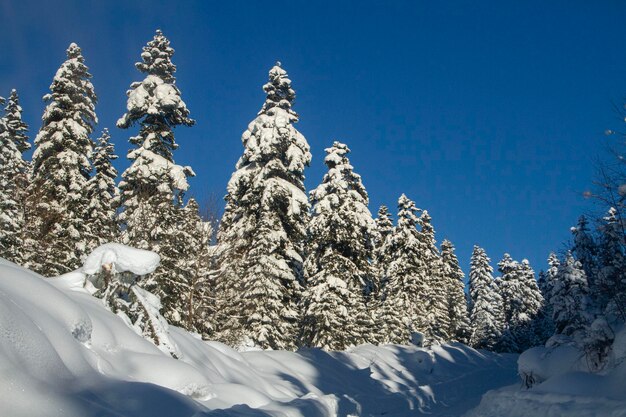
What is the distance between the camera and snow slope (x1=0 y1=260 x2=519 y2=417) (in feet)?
14.6

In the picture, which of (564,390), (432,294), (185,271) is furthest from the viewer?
(432,294)

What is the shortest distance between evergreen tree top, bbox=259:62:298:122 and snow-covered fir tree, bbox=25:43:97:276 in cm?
932

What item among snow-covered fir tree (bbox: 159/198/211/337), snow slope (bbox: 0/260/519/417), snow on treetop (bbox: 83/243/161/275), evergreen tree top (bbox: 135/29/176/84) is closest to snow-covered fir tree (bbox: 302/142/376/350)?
snow-covered fir tree (bbox: 159/198/211/337)

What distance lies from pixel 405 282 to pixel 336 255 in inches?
611

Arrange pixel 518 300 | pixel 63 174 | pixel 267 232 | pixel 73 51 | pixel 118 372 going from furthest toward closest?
pixel 518 300
pixel 73 51
pixel 63 174
pixel 267 232
pixel 118 372

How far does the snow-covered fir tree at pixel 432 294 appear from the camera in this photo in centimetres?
4481

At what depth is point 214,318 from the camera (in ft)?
78.9

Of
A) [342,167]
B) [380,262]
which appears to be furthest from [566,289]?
[342,167]

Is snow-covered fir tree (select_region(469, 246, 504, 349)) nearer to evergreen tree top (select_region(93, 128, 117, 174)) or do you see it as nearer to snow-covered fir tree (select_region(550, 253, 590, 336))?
snow-covered fir tree (select_region(550, 253, 590, 336))

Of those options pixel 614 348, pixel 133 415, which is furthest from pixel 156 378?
pixel 614 348

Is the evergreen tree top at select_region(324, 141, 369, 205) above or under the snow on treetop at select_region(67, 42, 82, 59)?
under

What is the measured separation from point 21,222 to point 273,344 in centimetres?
1253

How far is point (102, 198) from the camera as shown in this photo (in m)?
28.1

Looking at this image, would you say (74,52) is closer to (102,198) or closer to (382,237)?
(102,198)
